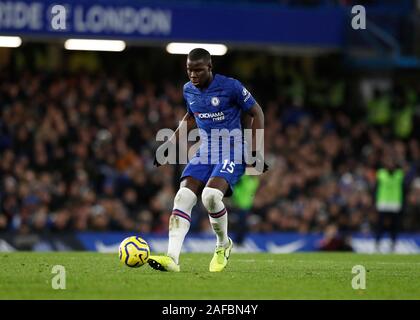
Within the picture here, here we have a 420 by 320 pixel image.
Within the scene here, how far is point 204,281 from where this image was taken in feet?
32.7

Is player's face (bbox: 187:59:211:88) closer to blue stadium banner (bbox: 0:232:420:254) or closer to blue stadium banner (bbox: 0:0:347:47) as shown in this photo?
blue stadium banner (bbox: 0:232:420:254)

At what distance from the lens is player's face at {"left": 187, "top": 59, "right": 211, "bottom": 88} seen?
10805mm

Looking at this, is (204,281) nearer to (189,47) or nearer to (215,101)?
(215,101)

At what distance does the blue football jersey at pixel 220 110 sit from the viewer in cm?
1104

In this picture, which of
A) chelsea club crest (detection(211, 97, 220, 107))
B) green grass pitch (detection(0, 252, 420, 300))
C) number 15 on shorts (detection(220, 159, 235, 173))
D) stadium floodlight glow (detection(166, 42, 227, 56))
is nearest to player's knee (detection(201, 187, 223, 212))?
number 15 on shorts (detection(220, 159, 235, 173))

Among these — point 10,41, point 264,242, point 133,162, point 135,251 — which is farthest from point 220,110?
point 10,41

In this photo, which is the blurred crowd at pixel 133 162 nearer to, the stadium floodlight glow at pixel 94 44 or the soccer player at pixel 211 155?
the stadium floodlight glow at pixel 94 44

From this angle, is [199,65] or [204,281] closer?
[204,281]

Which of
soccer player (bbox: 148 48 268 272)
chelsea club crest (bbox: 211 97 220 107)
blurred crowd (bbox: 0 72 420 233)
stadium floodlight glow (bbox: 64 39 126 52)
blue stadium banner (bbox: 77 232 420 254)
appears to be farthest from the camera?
stadium floodlight glow (bbox: 64 39 126 52)

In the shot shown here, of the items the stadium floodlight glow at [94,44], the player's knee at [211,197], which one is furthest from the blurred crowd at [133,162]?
the player's knee at [211,197]

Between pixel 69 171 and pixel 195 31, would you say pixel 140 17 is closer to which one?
pixel 195 31

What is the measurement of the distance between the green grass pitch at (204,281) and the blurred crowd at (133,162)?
24.6 ft

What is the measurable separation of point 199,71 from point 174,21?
13.4 meters

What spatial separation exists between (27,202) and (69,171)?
4.75 feet
